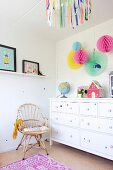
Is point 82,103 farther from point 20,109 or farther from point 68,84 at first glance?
point 20,109

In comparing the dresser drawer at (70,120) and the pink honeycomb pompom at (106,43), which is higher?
the pink honeycomb pompom at (106,43)

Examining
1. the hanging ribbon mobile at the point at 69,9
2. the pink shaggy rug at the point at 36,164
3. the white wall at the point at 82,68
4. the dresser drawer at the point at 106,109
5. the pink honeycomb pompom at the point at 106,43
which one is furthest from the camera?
the white wall at the point at 82,68

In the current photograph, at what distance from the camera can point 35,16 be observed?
→ 2828mm

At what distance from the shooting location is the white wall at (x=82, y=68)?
292 cm

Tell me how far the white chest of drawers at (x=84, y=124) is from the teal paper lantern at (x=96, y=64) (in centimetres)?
67

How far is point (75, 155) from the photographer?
2.75 m

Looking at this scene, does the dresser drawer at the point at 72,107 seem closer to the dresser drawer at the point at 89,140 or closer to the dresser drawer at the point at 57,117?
the dresser drawer at the point at 57,117

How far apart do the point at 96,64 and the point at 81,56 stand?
309 millimetres

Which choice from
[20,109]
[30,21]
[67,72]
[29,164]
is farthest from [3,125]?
[30,21]

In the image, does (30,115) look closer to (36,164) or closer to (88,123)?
(36,164)

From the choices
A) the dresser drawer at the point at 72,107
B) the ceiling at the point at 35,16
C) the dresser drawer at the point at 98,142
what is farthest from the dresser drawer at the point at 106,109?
the ceiling at the point at 35,16

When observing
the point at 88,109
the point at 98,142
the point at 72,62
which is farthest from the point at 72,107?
the point at 72,62

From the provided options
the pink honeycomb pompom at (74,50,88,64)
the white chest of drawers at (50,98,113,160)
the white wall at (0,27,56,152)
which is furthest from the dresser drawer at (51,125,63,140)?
the pink honeycomb pompom at (74,50,88,64)

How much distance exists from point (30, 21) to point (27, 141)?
7.19 feet
